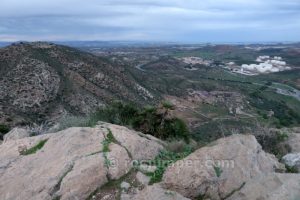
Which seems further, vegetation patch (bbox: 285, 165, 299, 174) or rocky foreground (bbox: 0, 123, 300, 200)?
vegetation patch (bbox: 285, 165, 299, 174)

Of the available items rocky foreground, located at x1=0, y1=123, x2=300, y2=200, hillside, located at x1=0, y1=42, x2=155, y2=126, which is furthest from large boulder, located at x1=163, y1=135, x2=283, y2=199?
hillside, located at x1=0, y1=42, x2=155, y2=126

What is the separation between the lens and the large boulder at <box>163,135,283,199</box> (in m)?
7.58

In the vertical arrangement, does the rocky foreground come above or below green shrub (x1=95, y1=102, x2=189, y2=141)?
above

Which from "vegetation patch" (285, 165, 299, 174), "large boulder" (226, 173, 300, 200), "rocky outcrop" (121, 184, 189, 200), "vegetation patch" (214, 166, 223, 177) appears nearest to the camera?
"large boulder" (226, 173, 300, 200)

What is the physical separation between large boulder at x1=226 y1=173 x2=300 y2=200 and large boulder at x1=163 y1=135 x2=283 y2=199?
0.68 ft

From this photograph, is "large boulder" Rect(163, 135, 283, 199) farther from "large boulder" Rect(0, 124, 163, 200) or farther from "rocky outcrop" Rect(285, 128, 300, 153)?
"rocky outcrop" Rect(285, 128, 300, 153)

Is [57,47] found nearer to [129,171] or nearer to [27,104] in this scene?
[27,104]

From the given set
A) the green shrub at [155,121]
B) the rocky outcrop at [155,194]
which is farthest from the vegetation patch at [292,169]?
the green shrub at [155,121]

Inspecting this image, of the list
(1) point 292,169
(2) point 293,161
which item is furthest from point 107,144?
(2) point 293,161

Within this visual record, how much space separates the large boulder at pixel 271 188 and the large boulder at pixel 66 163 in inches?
91.1

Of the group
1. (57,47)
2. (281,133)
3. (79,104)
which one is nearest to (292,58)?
(57,47)

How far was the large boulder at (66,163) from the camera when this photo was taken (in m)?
8.03

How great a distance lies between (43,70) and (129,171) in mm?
37851

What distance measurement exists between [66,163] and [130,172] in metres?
1.37
